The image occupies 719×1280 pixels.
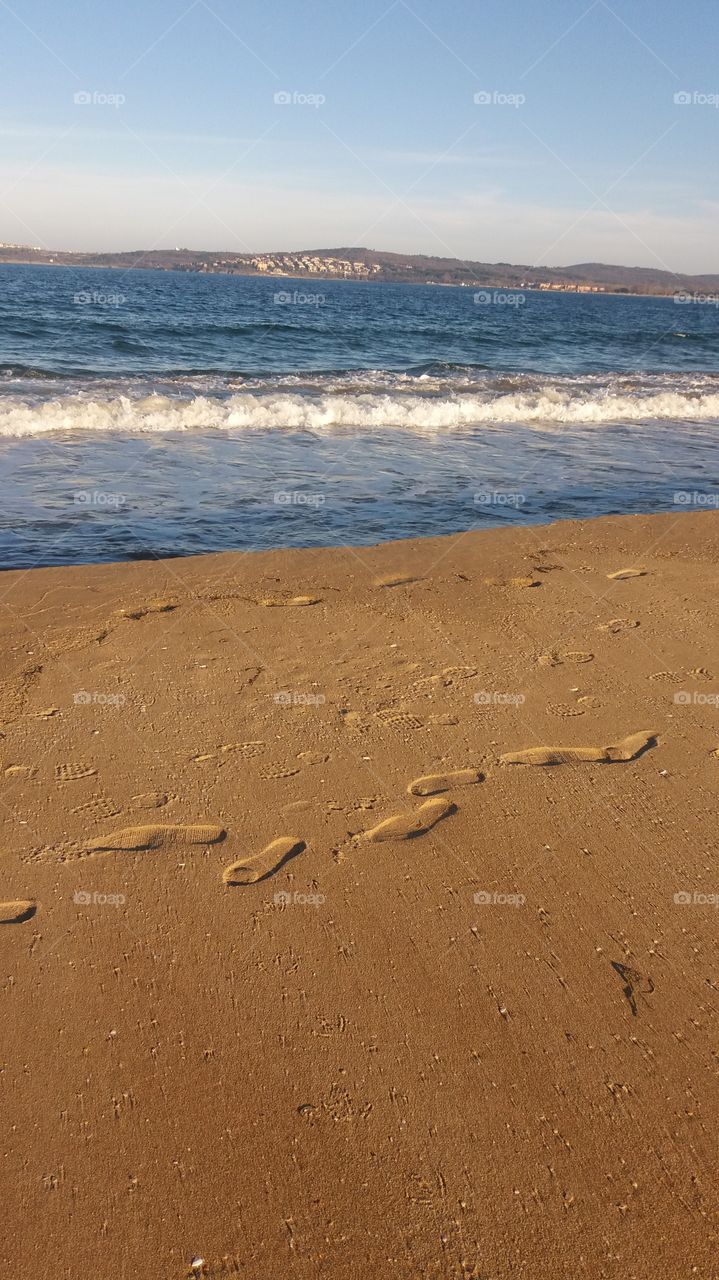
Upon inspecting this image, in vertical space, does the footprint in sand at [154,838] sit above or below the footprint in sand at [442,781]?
above

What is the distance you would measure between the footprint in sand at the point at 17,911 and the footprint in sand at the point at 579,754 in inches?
82.5

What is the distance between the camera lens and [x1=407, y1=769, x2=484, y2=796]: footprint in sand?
143 inches

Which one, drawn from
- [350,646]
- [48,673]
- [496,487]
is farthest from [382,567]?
[496,487]

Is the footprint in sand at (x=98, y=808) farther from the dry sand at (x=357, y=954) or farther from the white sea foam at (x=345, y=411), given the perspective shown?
the white sea foam at (x=345, y=411)

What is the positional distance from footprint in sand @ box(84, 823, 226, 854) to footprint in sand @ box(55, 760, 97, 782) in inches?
18.0

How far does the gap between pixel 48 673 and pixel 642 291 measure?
147973mm

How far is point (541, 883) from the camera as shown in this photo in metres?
3.12

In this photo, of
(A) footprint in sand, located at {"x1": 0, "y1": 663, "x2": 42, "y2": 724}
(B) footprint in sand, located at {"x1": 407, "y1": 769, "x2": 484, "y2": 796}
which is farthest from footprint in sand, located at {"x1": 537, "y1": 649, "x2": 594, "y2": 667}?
(A) footprint in sand, located at {"x1": 0, "y1": 663, "x2": 42, "y2": 724}

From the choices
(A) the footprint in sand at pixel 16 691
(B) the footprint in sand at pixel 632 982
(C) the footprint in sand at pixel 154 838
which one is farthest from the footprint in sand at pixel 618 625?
(A) the footprint in sand at pixel 16 691

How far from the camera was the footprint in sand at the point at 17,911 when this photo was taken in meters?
2.88

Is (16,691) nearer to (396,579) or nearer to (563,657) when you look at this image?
(396,579)

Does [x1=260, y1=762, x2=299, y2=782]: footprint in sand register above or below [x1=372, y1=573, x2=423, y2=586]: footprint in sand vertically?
below

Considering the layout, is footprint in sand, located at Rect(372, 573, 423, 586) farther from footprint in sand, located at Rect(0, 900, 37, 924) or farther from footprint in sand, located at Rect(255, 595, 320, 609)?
footprint in sand, located at Rect(0, 900, 37, 924)

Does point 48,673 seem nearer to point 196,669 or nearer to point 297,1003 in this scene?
point 196,669
